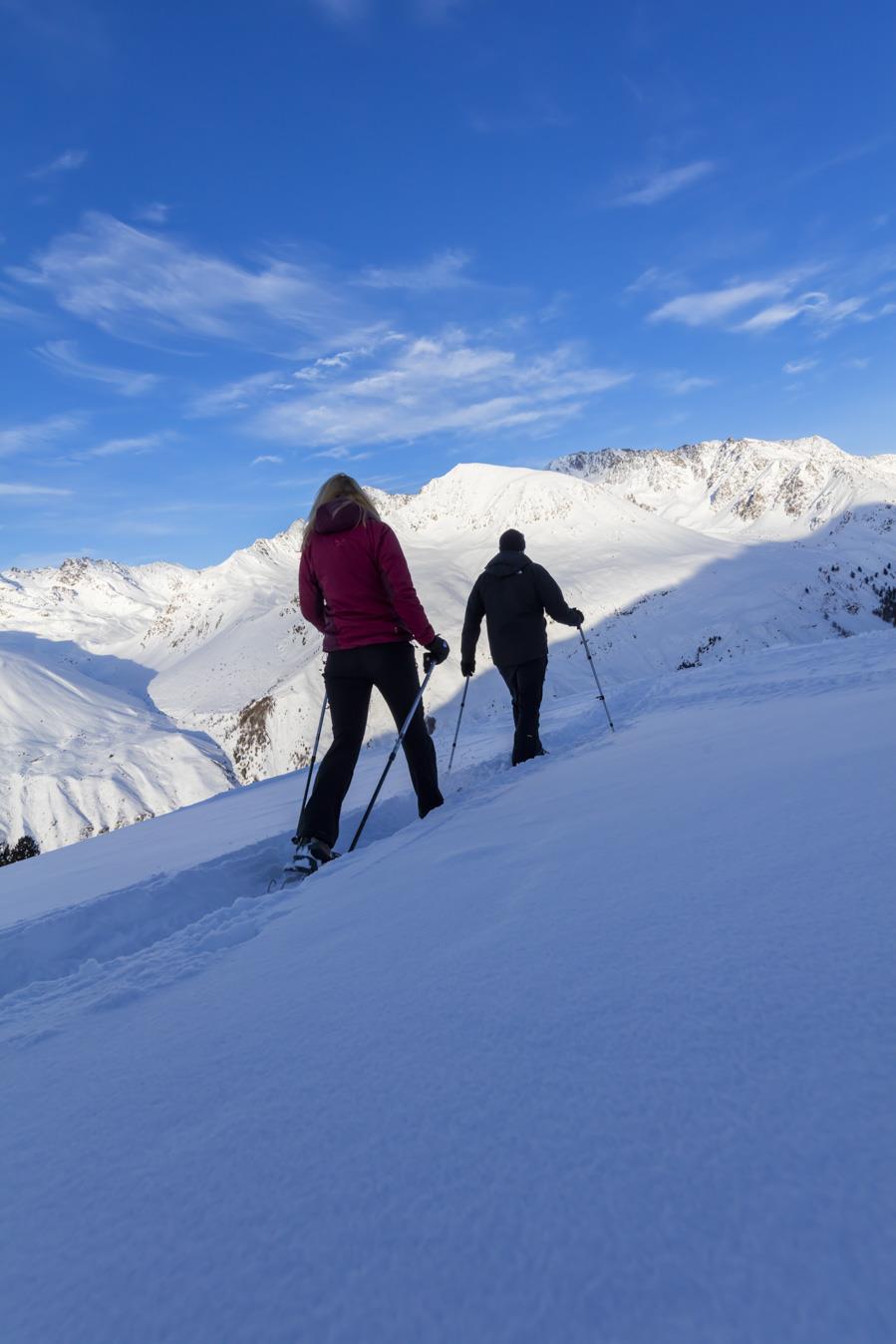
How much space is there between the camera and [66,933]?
2.98 meters

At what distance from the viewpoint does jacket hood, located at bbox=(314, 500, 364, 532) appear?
13.2 feet

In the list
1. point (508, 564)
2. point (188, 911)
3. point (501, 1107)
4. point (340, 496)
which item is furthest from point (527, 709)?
point (501, 1107)

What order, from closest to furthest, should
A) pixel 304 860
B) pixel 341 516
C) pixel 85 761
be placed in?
pixel 304 860
pixel 341 516
pixel 85 761

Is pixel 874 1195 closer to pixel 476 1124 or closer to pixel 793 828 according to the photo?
pixel 476 1124

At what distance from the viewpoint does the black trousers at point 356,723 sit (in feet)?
12.7

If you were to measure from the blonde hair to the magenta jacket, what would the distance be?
6 centimetres

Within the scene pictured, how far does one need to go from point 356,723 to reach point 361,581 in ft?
2.79

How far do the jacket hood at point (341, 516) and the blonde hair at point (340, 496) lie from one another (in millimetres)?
84

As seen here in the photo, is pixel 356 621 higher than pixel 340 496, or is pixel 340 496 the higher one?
pixel 340 496

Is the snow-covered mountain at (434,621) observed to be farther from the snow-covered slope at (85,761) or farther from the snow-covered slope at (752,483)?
the snow-covered slope at (752,483)

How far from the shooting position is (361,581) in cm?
407

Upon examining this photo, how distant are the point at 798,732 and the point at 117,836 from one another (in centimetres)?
561

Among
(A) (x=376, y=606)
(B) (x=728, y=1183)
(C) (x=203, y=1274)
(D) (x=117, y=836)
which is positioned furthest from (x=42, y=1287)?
(D) (x=117, y=836)

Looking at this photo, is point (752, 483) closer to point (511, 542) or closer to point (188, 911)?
point (511, 542)
